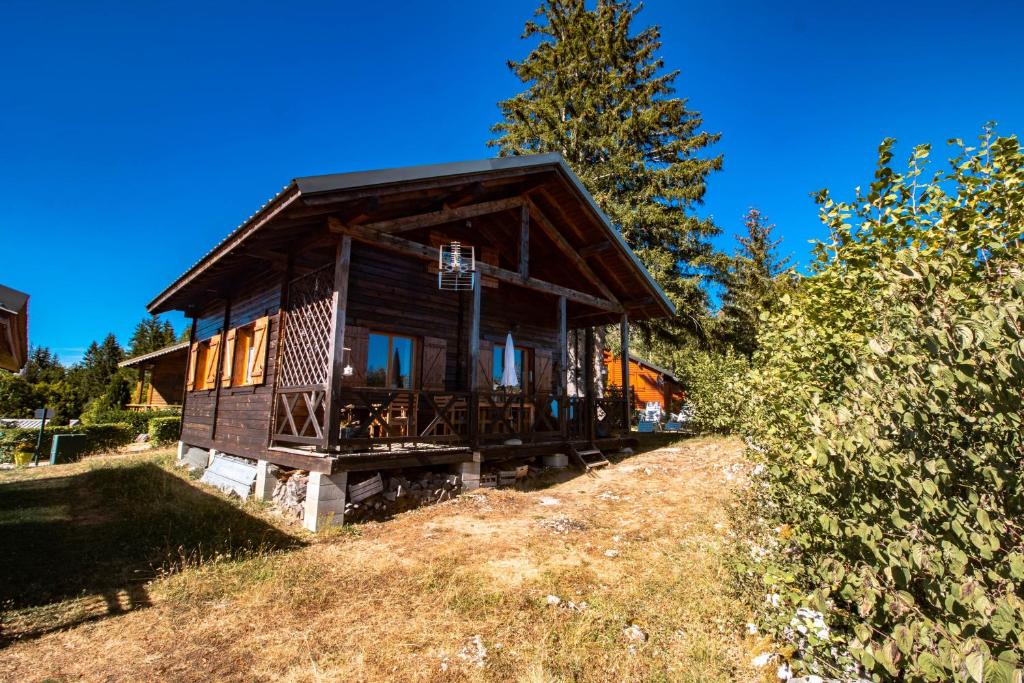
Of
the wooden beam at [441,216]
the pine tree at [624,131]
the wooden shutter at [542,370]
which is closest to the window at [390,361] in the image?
the wooden beam at [441,216]

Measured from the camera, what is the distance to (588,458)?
1166 centimetres

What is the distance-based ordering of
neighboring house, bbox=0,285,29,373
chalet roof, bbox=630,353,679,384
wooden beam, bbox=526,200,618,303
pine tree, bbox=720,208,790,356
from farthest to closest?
chalet roof, bbox=630,353,679,384
pine tree, bbox=720,208,790,356
wooden beam, bbox=526,200,618,303
neighboring house, bbox=0,285,29,373

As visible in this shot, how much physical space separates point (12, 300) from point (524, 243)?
320 inches

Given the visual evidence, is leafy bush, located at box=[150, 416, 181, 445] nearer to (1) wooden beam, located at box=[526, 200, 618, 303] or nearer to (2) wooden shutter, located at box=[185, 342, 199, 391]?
(2) wooden shutter, located at box=[185, 342, 199, 391]

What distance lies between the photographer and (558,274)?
13.6 meters

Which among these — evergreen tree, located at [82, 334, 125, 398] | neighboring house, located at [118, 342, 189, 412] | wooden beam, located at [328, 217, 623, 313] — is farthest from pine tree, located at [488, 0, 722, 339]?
evergreen tree, located at [82, 334, 125, 398]

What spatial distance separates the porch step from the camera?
10907mm

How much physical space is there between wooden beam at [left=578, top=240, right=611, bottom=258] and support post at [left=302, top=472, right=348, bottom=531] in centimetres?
794

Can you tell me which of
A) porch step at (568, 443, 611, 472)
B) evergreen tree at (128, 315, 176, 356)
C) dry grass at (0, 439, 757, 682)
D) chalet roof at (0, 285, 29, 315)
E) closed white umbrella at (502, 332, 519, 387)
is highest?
evergreen tree at (128, 315, 176, 356)

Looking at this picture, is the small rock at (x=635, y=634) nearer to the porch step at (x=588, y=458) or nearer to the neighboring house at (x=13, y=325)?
the porch step at (x=588, y=458)

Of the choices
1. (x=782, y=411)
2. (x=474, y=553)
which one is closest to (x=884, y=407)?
(x=782, y=411)

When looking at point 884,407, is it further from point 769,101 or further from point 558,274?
point 769,101

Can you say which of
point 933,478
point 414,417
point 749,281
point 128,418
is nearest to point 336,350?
point 414,417

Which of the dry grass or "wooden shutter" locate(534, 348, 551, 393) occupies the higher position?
"wooden shutter" locate(534, 348, 551, 393)
